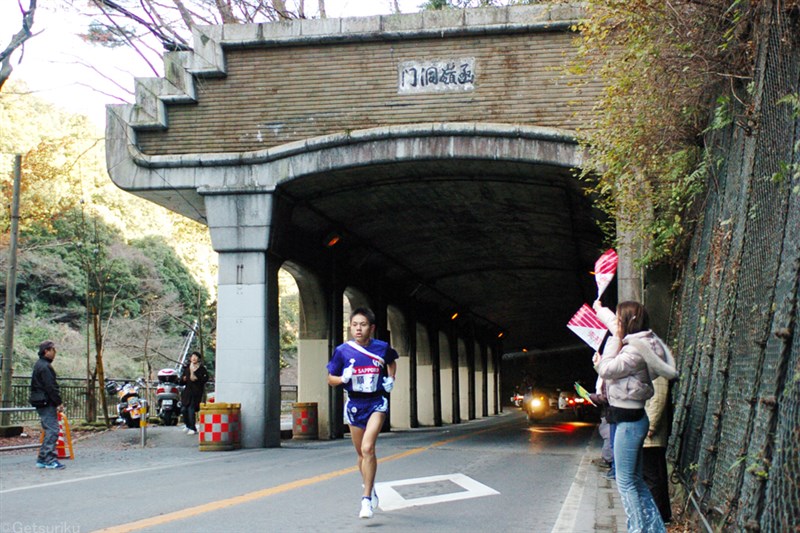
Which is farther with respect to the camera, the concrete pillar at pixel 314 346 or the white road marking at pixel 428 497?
the concrete pillar at pixel 314 346

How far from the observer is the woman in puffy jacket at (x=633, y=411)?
593 cm

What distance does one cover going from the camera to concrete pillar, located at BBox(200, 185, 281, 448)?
55.0 feet

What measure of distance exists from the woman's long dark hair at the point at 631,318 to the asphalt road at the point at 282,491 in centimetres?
192

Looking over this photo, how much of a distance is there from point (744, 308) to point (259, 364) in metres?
11.8

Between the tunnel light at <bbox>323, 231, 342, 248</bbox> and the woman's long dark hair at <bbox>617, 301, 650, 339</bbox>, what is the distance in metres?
15.7

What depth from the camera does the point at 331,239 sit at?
21656 millimetres

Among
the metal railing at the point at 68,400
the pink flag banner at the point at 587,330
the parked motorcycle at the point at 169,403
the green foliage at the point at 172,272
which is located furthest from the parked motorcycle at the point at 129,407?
the green foliage at the point at 172,272

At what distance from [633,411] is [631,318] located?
64 cm

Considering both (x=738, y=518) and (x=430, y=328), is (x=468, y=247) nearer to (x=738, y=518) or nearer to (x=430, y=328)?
(x=430, y=328)

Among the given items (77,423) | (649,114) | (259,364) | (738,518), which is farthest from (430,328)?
(738,518)

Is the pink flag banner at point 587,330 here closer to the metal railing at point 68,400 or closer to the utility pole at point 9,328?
the utility pole at point 9,328

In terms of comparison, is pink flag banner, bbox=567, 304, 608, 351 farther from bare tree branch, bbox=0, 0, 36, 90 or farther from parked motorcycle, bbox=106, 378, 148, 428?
bare tree branch, bbox=0, 0, 36, 90

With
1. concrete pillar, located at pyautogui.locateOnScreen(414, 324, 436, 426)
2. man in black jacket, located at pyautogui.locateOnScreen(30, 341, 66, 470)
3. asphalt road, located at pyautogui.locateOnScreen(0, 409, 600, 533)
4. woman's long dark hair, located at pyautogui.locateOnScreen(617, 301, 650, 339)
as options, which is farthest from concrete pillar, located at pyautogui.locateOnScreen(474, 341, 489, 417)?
woman's long dark hair, located at pyautogui.locateOnScreen(617, 301, 650, 339)

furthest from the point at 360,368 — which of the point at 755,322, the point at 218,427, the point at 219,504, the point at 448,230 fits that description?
the point at 448,230
